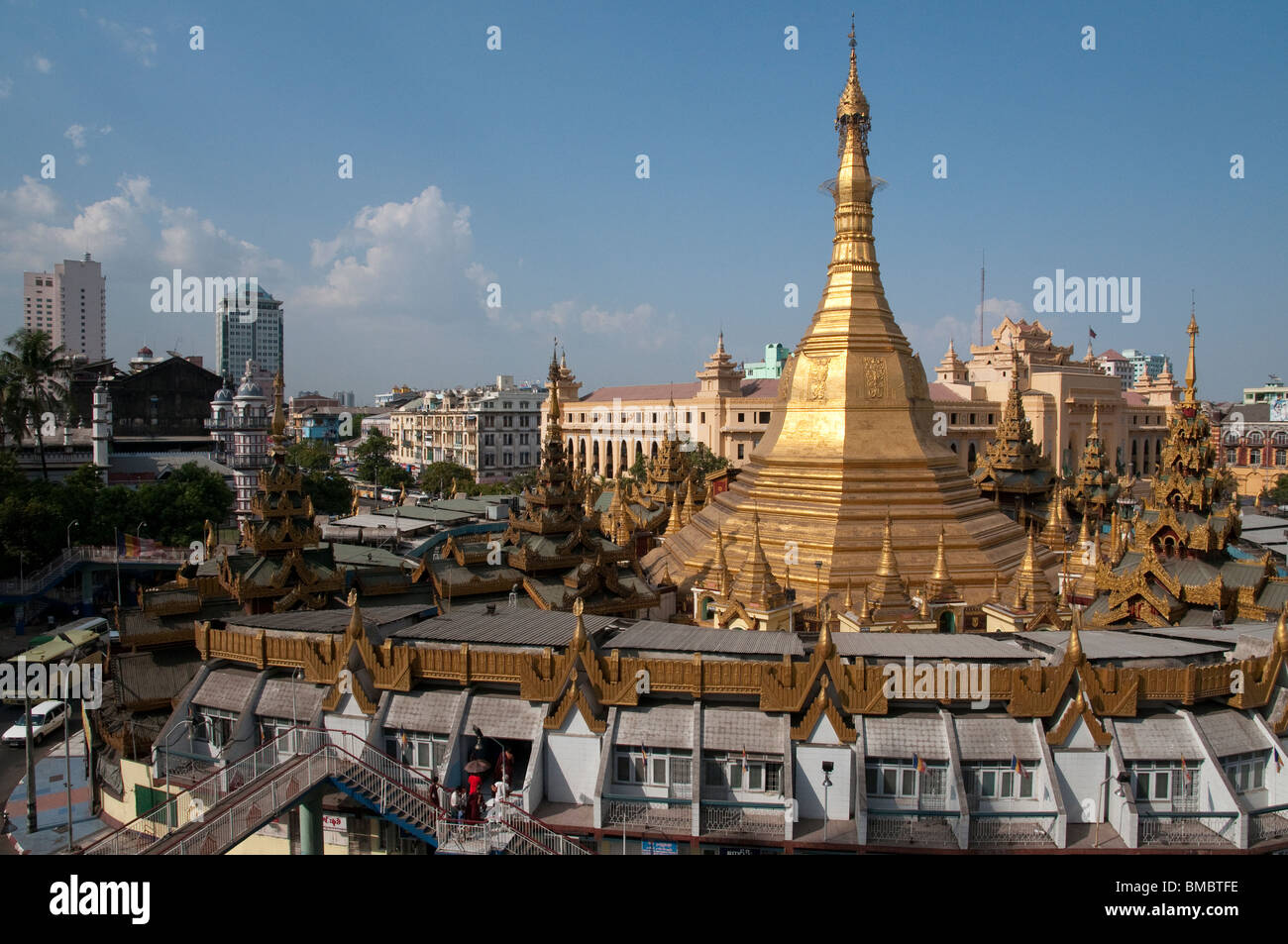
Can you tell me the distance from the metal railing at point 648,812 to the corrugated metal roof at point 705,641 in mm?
3394

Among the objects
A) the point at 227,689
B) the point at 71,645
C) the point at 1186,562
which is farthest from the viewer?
the point at 71,645

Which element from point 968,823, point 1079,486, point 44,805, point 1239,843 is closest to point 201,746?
point 44,805

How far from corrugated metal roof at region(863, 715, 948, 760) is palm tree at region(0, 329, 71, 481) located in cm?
5301

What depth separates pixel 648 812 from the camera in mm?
17641

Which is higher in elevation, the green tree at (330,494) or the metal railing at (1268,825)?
the green tree at (330,494)

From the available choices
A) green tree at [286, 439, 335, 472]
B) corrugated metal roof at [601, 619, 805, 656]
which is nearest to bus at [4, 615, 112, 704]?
corrugated metal roof at [601, 619, 805, 656]

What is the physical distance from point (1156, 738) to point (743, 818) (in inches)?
Answer: 355

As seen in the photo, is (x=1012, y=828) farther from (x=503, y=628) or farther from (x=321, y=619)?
(x=321, y=619)

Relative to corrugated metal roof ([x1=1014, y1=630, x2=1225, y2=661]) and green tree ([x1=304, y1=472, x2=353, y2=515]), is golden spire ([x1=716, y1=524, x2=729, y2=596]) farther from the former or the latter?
green tree ([x1=304, y1=472, x2=353, y2=515])

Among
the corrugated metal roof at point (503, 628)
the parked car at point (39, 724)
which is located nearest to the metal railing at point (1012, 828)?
the corrugated metal roof at point (503, 628)

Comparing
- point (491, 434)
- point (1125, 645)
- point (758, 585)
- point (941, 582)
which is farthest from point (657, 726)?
point (491, 434)

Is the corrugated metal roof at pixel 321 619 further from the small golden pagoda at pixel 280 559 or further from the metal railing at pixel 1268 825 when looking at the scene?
the metal railing at pixel 1268 825

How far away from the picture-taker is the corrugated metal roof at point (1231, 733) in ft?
59.4

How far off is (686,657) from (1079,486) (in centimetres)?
3926
